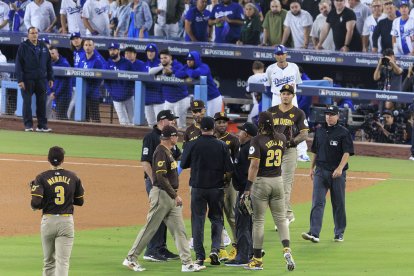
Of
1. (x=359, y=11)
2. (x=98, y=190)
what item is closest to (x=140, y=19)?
(x=359, y=11)

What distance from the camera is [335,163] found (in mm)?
15234

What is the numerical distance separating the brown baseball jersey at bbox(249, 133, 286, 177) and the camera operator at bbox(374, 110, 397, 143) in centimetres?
988

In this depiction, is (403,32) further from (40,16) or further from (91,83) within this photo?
(40,16)

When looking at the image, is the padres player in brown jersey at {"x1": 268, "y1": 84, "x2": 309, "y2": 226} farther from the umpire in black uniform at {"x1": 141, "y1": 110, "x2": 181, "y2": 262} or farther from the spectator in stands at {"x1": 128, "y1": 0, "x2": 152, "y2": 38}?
the spectator in stands at {"x1": 128, "y1": 0, "x2": 152, "y2": 38}

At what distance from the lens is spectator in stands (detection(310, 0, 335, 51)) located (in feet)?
83.4

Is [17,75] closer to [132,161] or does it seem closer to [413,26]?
[132,161]

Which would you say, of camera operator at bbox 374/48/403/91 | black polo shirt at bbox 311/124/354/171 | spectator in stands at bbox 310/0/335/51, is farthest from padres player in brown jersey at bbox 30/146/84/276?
spectator in stands at bbox 310/0/335/51

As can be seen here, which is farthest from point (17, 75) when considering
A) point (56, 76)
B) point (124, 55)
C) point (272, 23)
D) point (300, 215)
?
point (300, 215)

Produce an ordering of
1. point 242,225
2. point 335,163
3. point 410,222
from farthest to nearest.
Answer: point 410,222 → point 335,163 → point 242,225

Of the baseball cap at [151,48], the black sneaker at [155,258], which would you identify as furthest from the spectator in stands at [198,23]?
the black sneaker at [155,258]

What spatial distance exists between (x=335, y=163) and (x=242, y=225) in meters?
2.19

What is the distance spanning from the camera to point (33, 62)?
2491 centimetres

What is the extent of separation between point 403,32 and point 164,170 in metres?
12.4

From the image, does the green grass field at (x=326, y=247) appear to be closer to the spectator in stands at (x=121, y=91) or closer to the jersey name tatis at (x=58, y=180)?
the jersey name tatis at (x=58, y=180)
